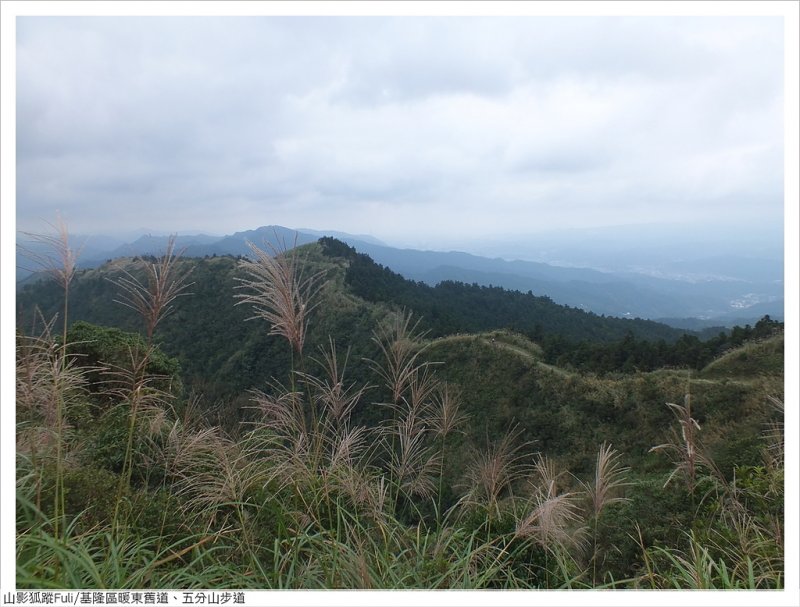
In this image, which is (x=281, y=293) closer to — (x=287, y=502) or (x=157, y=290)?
(x=157, y=290)

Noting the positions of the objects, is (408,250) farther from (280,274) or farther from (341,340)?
(280,274)

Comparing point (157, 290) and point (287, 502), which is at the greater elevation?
point (157, 290)

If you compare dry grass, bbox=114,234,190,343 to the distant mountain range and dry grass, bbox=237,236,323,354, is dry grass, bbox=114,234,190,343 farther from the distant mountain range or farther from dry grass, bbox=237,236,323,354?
the distant mountain range

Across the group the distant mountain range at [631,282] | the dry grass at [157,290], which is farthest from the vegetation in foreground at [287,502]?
the distant mountain range at [631,282]

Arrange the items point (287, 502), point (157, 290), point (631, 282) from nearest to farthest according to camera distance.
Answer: point (157, 290)
point (287, 502)
point (631, 282)

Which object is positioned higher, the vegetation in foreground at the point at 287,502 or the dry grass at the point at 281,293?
the dry grass at the point at 281,293

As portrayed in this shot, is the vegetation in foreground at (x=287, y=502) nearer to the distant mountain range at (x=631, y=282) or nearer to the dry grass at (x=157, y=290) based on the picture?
the dry grass at (x=157, y=290)

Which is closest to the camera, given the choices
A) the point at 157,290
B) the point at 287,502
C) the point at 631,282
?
the point at 157,290

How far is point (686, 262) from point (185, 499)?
449 feet

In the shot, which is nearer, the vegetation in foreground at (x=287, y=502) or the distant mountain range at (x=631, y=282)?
the vegetation in foreground at (x=287, y=502)

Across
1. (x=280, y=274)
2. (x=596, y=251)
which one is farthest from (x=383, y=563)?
(x=596, y=251)

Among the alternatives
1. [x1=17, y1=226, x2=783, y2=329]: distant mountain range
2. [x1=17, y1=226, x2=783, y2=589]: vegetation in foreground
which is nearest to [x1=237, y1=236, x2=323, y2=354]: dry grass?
[x1=17, y1=226, x2=783, y2=589]: vegetation in foreground

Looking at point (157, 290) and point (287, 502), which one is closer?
point (157, 290)

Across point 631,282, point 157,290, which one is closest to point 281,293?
point 157,290
